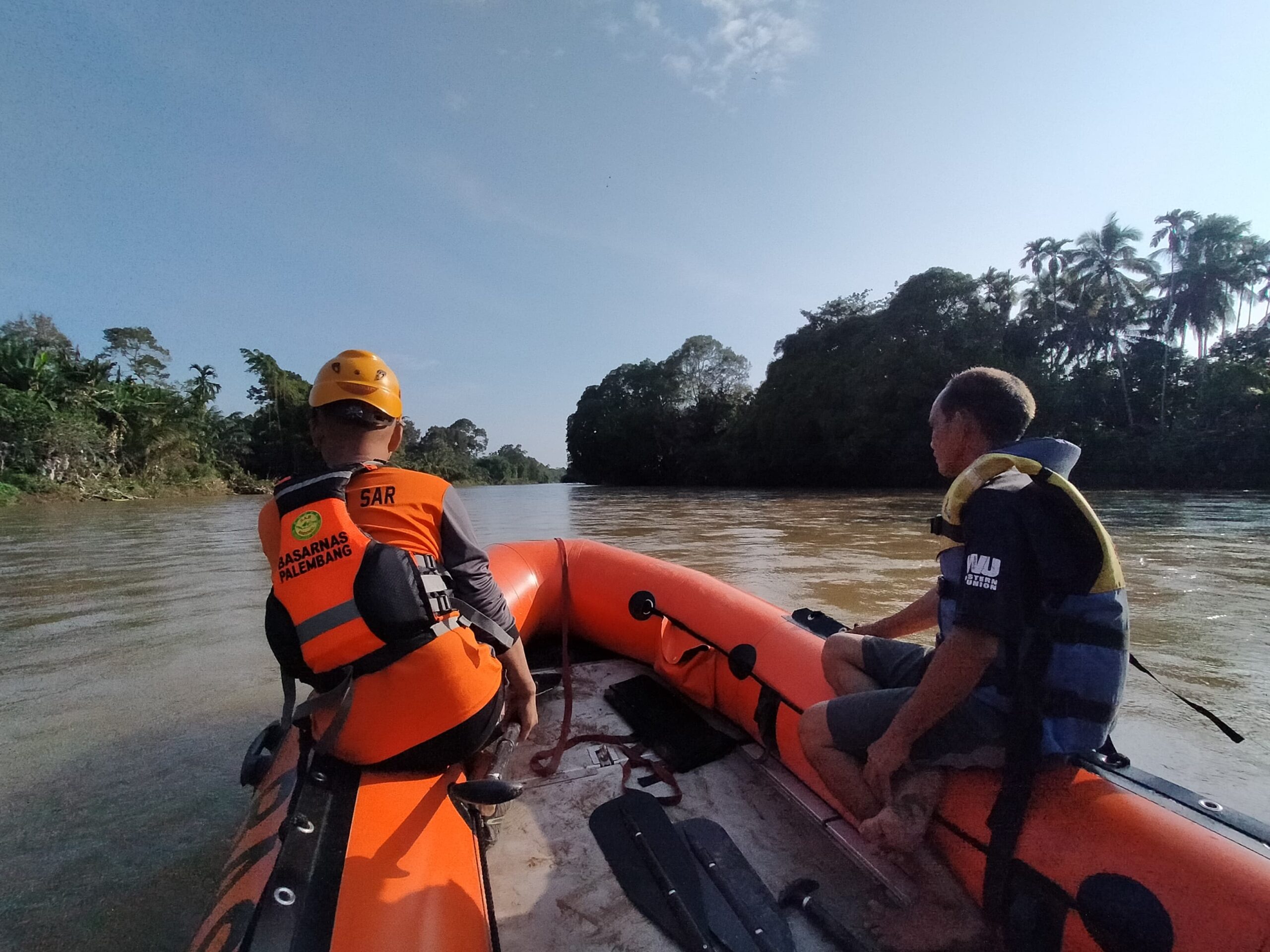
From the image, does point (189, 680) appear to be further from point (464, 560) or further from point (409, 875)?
point (409, 875)

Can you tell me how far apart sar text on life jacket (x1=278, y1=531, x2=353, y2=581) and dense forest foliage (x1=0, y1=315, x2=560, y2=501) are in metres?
9.01

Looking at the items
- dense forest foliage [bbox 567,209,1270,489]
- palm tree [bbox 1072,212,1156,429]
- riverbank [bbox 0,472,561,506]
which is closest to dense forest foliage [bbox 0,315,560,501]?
riverbank [bbox 0,472,561,506]

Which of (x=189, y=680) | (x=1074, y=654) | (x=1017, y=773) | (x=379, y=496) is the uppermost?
(x=379, y=496)

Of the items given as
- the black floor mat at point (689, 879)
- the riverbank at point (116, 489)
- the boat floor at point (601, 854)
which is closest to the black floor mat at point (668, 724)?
the boat floor at point (601, 854)

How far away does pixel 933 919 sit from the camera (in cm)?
133

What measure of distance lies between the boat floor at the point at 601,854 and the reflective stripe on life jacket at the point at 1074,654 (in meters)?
0.62

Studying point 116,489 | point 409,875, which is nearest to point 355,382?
point 409,875

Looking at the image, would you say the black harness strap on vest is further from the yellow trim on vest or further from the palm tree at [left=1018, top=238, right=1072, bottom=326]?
the palm tree at [left=1018, top=238, right=1072, bottom=326]

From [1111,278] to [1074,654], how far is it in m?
31.7

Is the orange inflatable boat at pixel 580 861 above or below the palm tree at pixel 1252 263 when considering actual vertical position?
below

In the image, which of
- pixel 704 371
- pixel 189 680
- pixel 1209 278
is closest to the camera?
pixel 189 680

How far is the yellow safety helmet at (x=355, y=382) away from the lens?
1.46m

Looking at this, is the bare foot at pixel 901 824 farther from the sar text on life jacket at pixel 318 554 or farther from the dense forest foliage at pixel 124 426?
the dense forest foliage at pixel 124 426

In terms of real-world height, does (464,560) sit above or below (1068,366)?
below
